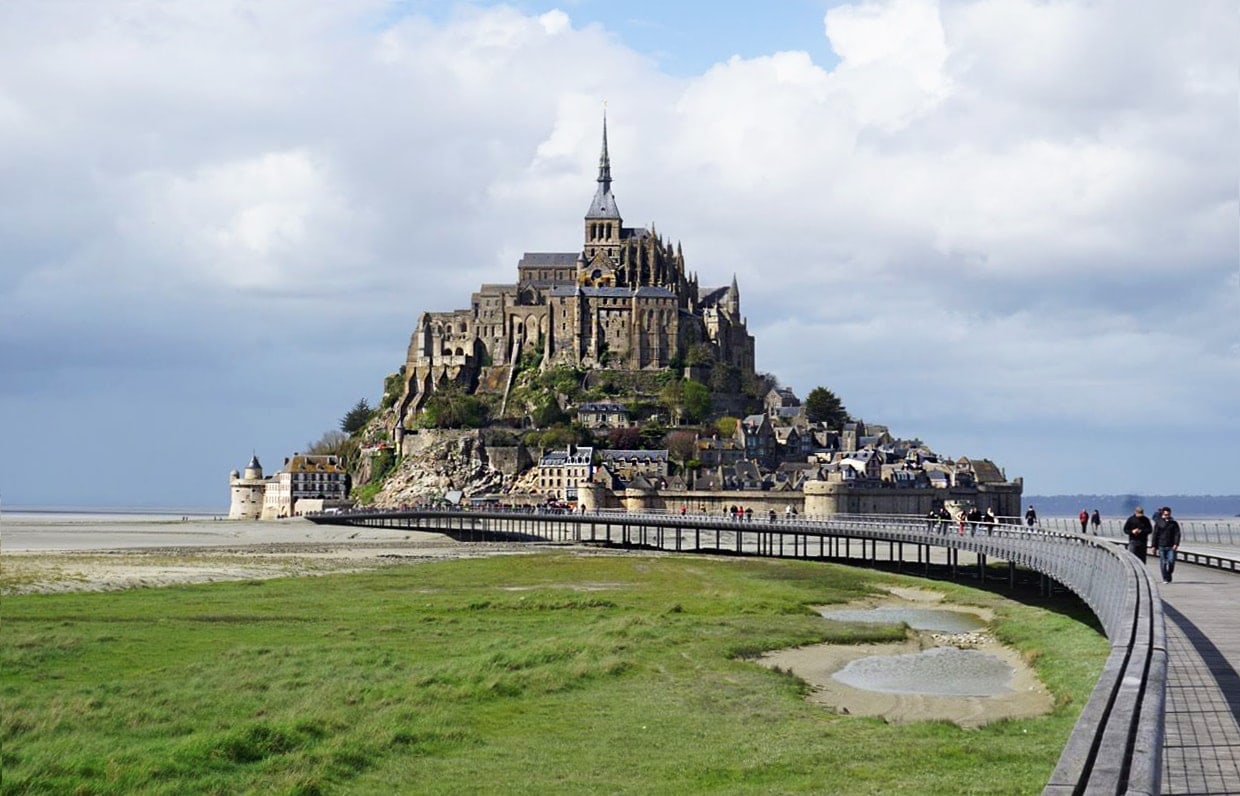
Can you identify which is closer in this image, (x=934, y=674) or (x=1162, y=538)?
(x=1162, y=538)

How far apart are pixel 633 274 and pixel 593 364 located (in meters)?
14.1

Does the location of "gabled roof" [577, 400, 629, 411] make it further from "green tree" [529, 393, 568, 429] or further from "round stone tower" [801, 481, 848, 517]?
"round stone tower" [801, 481, 848, 517]

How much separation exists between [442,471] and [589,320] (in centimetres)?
2523

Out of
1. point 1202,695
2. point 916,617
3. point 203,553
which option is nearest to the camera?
point 1202,695

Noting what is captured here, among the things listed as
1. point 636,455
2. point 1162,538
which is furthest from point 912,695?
point 636,455

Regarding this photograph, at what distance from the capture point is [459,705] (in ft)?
83.3

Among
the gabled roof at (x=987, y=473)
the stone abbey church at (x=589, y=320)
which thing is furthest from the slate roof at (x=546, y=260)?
the gabled roof at (x=987, y=473)

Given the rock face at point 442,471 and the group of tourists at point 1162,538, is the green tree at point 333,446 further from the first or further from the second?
the group of tourists at point 1162,538

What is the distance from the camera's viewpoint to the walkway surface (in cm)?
1212

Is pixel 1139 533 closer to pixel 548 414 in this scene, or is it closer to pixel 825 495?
pixel 825 495

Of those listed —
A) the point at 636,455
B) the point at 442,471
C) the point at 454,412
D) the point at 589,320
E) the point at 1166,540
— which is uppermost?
the point at 589,320

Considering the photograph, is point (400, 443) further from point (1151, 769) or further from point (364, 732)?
point (1151, 769)

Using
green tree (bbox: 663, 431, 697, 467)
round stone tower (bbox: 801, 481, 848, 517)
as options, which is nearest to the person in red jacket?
round stone tower (bbox: 801, 481, 848, 517)

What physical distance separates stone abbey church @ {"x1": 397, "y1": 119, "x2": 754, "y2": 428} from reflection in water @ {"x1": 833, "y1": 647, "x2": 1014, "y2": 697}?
125 m
